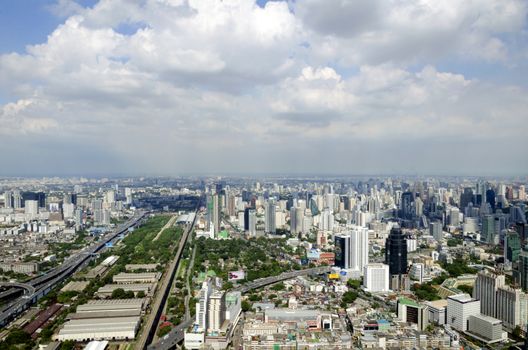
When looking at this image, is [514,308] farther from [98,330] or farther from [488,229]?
[488,229]

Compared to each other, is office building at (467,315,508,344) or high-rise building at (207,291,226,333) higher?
high-rise building at (207,291,226,333)

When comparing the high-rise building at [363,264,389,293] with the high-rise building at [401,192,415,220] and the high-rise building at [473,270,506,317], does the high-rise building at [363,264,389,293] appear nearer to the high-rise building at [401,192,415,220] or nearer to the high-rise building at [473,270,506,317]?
the high-rise building at [473,270,506,317]

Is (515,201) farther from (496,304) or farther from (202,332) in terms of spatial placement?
(202,332)

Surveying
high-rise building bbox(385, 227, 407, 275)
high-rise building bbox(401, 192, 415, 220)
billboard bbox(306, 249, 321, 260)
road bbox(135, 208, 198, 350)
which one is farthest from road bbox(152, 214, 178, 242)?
high-rise building bbox(401, 192, 415, 220)

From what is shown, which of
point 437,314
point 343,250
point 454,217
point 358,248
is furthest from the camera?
point 454,217

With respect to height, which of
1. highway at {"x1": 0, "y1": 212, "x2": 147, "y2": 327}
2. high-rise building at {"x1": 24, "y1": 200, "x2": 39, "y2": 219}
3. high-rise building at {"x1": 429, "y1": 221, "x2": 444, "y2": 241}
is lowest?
highway at {"x1": 0, "y1": 212, "x2": 147, "y2": 327}

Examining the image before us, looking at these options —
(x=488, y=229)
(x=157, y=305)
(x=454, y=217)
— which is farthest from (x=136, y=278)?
(x=454, y=217)

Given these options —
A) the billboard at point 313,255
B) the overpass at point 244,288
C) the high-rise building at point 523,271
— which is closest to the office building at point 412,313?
the high-rise building at point 523,271
